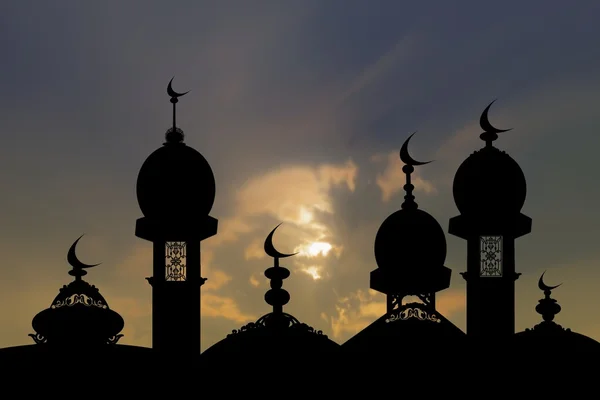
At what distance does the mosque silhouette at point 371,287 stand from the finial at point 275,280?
29 mm

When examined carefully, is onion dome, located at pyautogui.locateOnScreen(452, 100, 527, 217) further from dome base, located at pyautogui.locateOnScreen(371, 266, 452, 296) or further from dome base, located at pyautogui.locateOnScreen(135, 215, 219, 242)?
dome base, located at pyautogui.locateOnScreen(135, 215, 219, 242)

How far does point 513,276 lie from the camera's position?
2644cm

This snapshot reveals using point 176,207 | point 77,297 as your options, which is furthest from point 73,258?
point 176,207

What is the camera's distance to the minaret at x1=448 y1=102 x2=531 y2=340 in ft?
86.5

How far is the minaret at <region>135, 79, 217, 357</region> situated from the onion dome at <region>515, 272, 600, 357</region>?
960 cm

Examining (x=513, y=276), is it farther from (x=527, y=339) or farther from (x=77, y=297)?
(x=77, y=297)

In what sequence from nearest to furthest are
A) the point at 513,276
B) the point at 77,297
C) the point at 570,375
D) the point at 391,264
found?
the point at 570,375 < the point at 77,297 < the point at 513,276 < the point at 391,264

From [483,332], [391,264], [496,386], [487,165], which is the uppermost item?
[487,165]

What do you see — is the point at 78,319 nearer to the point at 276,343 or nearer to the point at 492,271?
the point at 276,343

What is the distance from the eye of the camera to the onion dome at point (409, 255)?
2909 cm

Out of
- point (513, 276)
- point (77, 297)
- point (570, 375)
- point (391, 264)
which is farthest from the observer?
point (391, 264)

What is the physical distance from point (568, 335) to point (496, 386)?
7.88ft

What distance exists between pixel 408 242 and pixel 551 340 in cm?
727

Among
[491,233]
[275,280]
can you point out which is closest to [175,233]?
[275,280]
